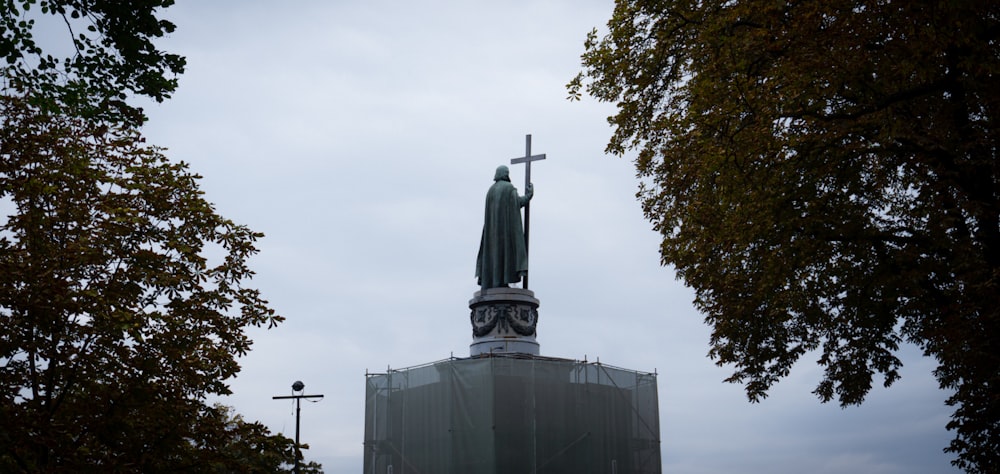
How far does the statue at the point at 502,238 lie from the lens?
24484 millimetres

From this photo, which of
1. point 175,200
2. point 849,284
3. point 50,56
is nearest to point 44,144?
point 175,200

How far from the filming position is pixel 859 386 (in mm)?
16281

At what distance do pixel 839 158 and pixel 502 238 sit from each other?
12.8 metres

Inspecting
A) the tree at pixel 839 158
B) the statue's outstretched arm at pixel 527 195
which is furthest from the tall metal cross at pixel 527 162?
the tree at pixel 839 158

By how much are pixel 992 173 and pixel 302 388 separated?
17689mm

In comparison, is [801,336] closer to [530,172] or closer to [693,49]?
[693,49]

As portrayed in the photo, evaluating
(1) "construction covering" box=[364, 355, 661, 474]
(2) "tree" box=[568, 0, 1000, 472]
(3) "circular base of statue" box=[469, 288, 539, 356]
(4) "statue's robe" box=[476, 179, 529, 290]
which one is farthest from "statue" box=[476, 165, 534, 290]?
(2) "tree" box=[568, 0, 1000, 472]

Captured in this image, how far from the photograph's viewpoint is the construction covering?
75.0 ft

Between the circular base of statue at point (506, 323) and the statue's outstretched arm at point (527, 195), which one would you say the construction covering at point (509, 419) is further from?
the statue's outstretched arm at point (527, 195)

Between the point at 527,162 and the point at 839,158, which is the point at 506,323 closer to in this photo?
the point at 527,162

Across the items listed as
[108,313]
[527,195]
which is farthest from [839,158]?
[527,195]

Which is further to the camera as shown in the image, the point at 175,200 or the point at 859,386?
the point at 859,386

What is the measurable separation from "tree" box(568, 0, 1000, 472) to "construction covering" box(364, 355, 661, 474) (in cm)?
809

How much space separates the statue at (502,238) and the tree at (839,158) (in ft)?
28.9
